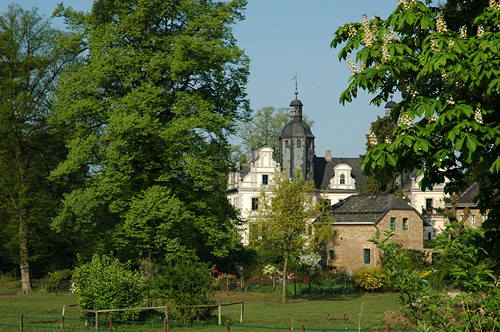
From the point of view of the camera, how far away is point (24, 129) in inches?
1591

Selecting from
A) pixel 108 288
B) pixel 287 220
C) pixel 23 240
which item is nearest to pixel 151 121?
pixel 108 288

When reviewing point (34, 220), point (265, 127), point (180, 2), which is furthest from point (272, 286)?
point (265, 127)

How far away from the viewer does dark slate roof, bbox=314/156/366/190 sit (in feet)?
275

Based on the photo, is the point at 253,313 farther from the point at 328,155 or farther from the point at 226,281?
the point at 328,155

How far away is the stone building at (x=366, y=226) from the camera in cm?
5444

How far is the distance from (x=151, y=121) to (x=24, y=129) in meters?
15.5

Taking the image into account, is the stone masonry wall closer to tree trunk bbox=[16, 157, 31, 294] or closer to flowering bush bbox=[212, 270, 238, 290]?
flowering bush bbox=[212, 270, 238, 290]

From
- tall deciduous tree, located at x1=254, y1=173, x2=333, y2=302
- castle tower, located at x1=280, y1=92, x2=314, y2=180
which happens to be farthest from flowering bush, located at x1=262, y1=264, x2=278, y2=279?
castle tower, located at x1=280, y1=92, x2=314, y2=180

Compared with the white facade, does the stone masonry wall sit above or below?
below

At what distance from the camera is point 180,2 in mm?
30156

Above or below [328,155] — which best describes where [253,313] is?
below

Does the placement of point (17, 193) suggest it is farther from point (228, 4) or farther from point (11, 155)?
point (228, 4)

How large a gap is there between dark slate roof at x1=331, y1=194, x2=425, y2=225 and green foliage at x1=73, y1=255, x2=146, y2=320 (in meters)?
34.9

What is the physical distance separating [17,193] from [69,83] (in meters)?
13.3
